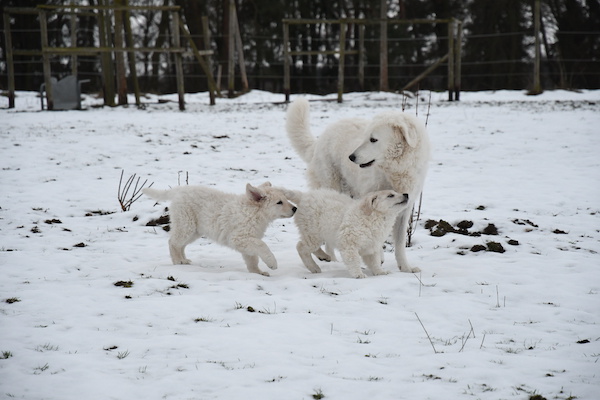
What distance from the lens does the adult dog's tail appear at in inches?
254

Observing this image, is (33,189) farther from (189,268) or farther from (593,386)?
(593,386)

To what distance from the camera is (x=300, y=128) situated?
21.6ft

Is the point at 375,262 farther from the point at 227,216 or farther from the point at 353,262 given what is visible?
the point at 227,216

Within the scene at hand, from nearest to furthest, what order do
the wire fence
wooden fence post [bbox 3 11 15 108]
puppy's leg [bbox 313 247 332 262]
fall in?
puppy's leg [bbox 313 247 332 262], wooden fence post [bbox 3 11 15 108], the wire fence

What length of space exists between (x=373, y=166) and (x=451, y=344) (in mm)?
2226

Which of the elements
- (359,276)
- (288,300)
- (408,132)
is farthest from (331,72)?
(288,300)

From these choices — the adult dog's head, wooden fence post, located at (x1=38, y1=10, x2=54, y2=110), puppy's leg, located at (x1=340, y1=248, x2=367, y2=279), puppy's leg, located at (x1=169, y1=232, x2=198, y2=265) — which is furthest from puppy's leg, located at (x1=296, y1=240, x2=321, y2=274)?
wooden fence post, located at (x1=38, y1=10, x2=54, y2=110)

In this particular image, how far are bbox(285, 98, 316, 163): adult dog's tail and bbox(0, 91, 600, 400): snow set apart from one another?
1.02 meters

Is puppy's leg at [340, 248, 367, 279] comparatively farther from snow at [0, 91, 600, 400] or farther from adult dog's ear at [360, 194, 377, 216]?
adult dog's ear at [360, 194, 377, 216]

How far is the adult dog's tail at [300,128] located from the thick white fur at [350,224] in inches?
50.0

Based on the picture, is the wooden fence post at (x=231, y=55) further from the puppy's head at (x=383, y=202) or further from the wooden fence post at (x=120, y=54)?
the puppy's head at (x=383, y=202)

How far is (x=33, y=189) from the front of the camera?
7.86 meters

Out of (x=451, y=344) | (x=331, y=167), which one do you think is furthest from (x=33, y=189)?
(x=451, y=344)

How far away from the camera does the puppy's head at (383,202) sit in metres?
5.11
